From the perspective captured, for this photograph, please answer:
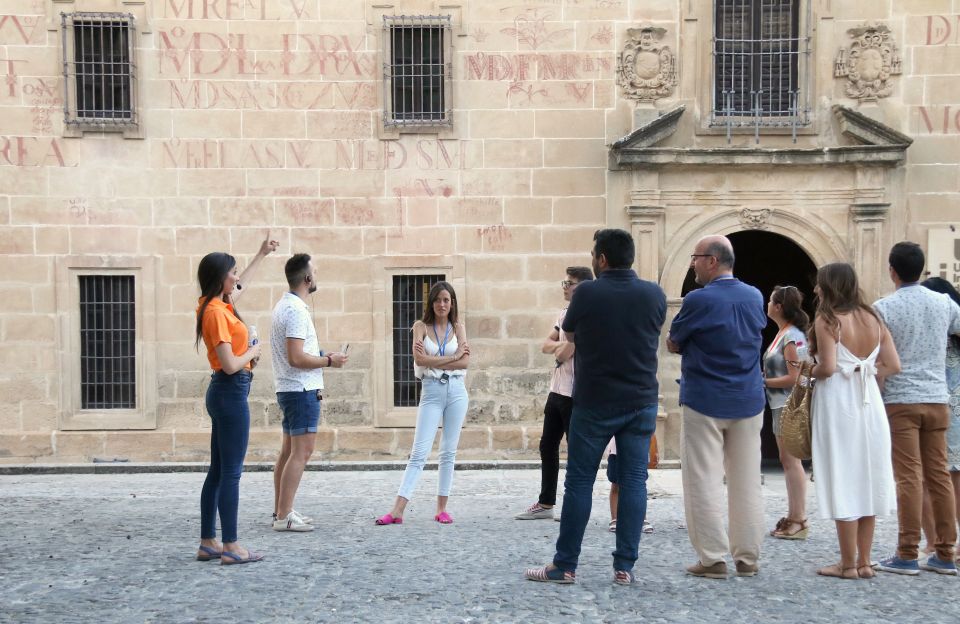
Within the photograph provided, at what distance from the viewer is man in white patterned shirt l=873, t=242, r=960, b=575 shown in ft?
21.6

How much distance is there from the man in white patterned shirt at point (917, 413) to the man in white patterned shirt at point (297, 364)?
3.57m

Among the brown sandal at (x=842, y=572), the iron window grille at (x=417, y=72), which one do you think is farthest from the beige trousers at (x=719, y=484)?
the iron window grille at (x=417, y=72)

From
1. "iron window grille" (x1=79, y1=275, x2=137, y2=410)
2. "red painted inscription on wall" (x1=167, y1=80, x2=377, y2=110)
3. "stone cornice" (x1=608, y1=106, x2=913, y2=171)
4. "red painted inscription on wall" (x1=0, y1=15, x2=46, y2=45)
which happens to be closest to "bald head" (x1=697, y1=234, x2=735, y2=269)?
Result: "stone cornice" (x1=608, y1=106, x2=913, y2=171)

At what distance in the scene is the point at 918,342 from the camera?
673 cm

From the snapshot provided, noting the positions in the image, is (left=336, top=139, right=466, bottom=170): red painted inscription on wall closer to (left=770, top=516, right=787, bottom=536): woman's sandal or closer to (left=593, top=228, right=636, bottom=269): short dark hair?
(left=770, top=516, right=787, bottom=536): woman's sandal

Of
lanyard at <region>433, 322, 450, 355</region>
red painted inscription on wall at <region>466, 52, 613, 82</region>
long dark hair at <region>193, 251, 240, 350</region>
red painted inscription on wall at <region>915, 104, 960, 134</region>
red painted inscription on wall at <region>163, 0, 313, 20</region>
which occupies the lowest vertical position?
lanyard at <region>433, 322, 450, 355</region>

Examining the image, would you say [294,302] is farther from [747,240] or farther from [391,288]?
[747,240]

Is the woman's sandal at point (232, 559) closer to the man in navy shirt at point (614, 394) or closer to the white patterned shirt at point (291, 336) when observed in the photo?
the white patterned shirt at point (291, 336)

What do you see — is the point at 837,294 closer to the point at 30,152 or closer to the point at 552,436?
the point at 552,436

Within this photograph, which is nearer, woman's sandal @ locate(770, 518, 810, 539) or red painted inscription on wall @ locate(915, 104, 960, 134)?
woman's sandal @ locate(770, 518, 810, 539)

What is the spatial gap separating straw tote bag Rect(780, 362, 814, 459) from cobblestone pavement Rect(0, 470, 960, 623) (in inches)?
28.0

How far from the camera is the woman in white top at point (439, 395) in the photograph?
8484 millimetres

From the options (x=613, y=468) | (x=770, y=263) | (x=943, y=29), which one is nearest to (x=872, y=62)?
(x=943, y=29)

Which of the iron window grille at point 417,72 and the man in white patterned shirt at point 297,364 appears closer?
the man in white patterned shirt at point 297,364
